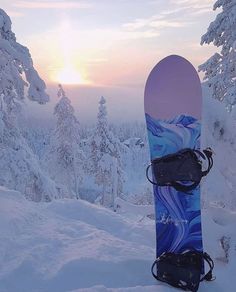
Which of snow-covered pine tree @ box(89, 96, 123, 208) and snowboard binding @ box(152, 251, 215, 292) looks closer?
snowboard binding @ box(152, 251, 215, 292)

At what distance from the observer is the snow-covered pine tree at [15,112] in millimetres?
11688

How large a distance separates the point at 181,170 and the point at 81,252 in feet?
5.36

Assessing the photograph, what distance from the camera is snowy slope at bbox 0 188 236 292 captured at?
413cm

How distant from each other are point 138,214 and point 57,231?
2.79 m

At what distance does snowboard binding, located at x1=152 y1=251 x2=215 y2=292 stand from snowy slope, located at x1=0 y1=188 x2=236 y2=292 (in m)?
0.10

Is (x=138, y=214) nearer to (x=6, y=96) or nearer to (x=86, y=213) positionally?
(x=86, y=213)

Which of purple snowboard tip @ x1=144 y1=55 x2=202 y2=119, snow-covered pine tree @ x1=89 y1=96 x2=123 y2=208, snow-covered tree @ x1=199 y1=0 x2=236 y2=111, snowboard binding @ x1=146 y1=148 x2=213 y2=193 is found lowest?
snow-covered pine tree @ x1=89 y1=96 x2=123 y2=208

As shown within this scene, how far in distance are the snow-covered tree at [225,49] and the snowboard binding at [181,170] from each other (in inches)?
305

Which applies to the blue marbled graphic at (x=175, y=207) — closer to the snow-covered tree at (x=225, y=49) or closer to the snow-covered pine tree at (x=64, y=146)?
the snow-covered tree at (x=225, y=49)

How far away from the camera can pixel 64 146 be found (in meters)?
32.6

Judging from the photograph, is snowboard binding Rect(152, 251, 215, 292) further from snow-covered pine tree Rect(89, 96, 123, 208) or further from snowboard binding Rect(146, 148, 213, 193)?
snow-covered pine tree Rect(89, 96, 123, 208)

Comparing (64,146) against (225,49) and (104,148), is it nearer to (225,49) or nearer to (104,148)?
(104,148)

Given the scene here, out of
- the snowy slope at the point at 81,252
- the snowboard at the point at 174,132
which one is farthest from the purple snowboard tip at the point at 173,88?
the snowy slope at the point at 81,252

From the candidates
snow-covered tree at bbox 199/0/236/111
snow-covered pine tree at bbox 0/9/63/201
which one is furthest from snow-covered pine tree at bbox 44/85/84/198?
snow-covered tree at bbox 199/0/236/111
